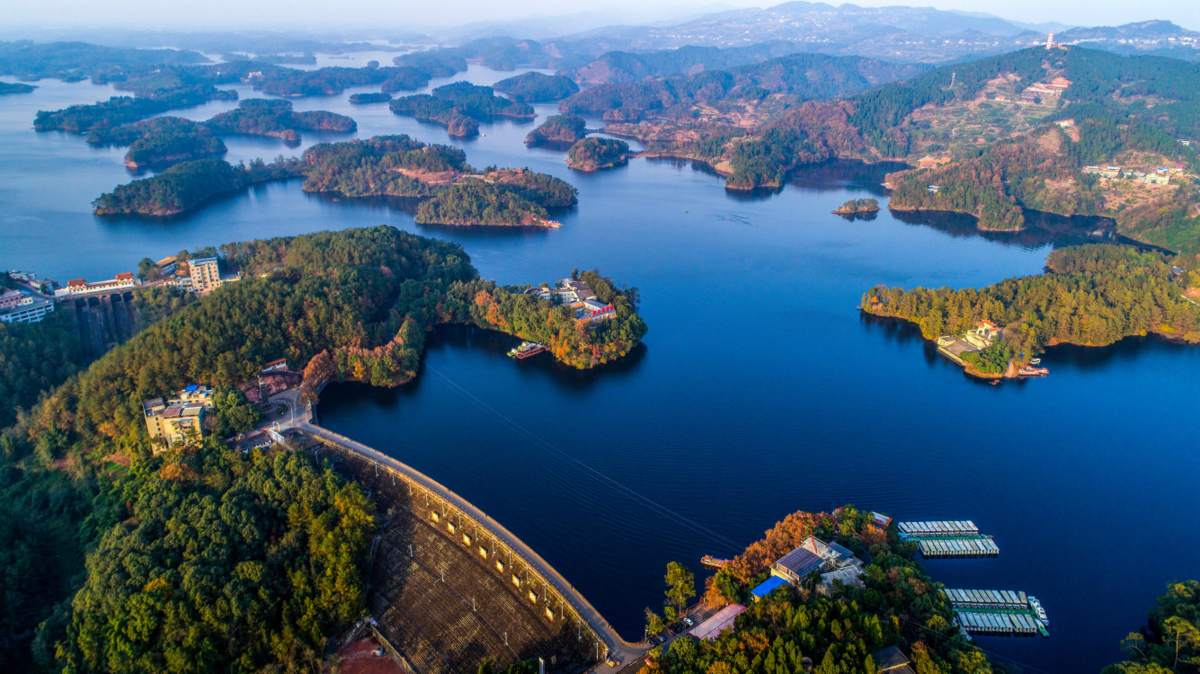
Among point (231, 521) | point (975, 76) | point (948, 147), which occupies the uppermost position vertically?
point (975, 76)

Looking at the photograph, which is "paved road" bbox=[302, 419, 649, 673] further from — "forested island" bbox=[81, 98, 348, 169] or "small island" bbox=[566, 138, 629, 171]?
"forested island" bbox=[81, 98, 348, 169]

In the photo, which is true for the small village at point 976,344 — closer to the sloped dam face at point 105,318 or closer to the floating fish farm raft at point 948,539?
the floating fish farm raft at point 948,539

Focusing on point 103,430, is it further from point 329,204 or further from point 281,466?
point 329,204

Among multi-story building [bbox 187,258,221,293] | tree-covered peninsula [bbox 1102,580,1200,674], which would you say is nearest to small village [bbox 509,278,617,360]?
multi-story building [bbox 187,258,221,293]

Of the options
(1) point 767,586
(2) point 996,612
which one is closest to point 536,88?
(1) point 767,586

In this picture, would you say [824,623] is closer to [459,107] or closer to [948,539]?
[948,539]

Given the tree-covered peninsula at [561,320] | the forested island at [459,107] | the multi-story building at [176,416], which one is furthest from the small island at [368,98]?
the multi-story building at [176,416]

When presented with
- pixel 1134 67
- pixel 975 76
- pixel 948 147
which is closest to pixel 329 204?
pixel 948 147
